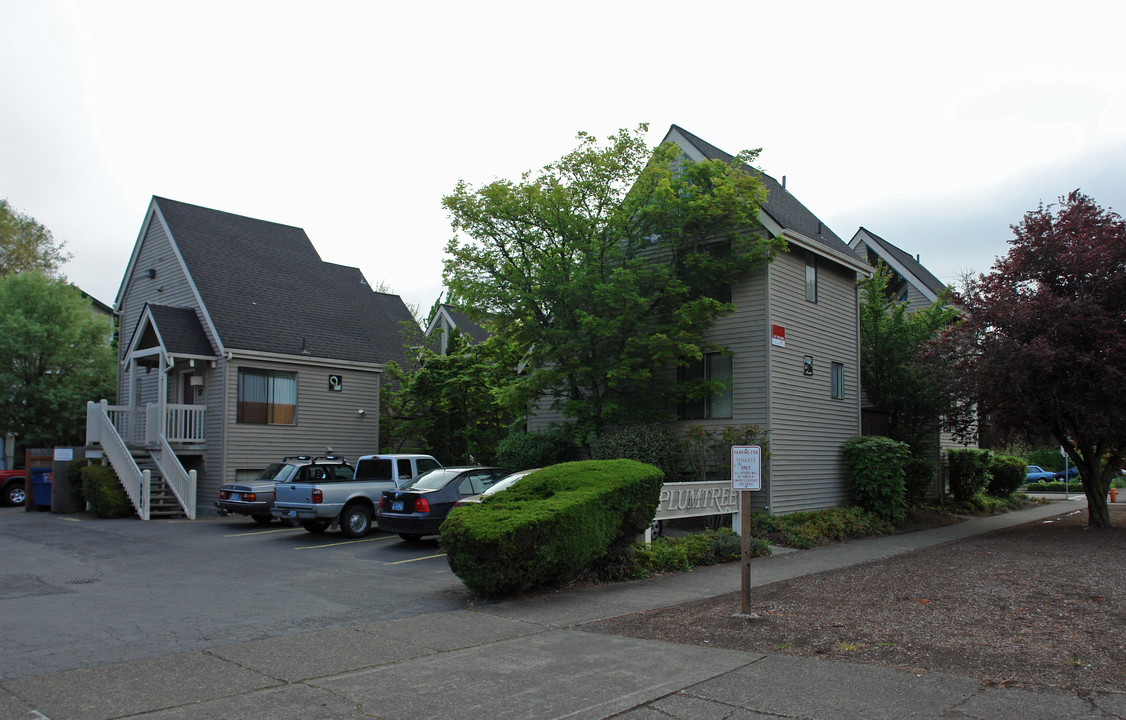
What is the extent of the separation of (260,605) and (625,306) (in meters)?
9.32

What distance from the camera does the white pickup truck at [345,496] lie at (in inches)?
660

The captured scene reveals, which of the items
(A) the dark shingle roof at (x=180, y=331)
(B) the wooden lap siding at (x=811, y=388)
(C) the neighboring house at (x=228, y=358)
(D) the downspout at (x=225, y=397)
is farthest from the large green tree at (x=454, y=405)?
(B) the wooden lap siding at (x=811, y=388)

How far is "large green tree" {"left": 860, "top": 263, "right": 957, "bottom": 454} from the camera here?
22.4 metres

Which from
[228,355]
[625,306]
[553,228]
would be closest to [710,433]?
[625,306]

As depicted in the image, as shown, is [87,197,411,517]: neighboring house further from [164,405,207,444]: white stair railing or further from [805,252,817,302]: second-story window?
[805,252,817,302]: second-story window

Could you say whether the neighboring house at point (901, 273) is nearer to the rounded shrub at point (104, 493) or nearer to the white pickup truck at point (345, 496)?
the white pickup truck at point (345, 496)

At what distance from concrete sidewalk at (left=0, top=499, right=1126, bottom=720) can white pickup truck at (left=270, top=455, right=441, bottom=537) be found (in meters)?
8.41

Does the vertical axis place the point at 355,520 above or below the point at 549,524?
below

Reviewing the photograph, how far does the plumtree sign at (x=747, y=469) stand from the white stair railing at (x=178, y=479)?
15909mm

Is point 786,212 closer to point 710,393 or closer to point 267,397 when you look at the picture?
point 710,393

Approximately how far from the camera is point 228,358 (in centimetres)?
2252

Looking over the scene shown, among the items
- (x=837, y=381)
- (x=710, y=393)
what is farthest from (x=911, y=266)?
(x=710, y=393)

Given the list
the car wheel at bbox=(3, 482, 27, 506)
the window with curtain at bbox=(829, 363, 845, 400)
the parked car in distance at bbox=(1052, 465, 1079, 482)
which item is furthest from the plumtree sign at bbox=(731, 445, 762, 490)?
the parked car in distance at bbox=(1052, 465, 1079, 482)

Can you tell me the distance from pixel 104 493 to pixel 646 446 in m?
14.0
